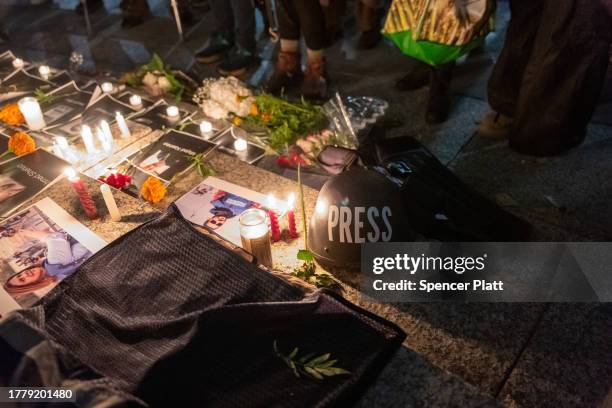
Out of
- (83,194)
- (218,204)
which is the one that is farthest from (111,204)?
(218,204)

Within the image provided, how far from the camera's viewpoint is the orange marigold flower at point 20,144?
2713 millimetres

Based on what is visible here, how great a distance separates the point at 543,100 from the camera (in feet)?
7.73

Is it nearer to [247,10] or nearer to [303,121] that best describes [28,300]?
[303,121]

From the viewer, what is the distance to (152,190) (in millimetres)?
2354

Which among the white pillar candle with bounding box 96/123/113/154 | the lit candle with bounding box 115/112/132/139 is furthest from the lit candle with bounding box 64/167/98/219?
the lit candle with bounding box 115/112/132/139

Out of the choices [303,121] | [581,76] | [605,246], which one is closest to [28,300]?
[303,121]

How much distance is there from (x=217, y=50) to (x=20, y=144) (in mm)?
1678

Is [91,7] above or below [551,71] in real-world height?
below

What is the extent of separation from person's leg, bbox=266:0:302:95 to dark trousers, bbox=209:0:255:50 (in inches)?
15.3

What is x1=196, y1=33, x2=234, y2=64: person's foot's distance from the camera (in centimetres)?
376

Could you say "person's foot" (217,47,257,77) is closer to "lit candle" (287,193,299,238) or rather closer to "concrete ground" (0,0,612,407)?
"concrete ground" (0,0,612,407)

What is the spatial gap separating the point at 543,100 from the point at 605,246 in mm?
788

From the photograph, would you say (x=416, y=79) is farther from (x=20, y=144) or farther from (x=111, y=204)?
(x=20, y=144)

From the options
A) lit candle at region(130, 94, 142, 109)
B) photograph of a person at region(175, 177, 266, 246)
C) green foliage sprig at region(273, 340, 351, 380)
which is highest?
lit candle at region(130, 94, 142, 109)
